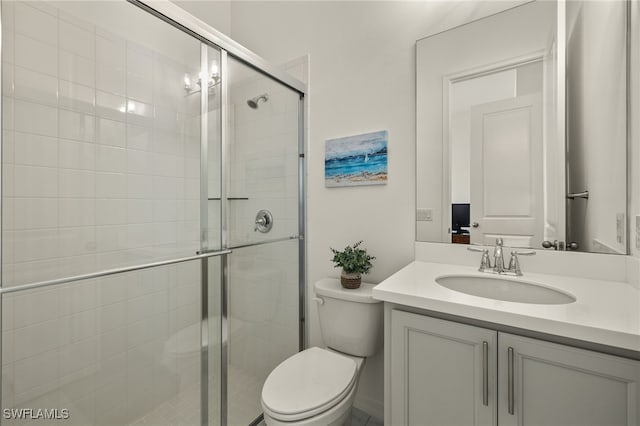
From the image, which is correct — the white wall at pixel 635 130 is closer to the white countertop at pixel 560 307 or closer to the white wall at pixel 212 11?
the white countertop at pixel 560 307

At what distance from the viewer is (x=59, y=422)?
45.1 inches

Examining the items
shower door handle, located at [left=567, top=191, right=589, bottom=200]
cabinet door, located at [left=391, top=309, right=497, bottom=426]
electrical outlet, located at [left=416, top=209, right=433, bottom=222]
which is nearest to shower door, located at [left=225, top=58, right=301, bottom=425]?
electrical outlet, located at [left=416, top=209, right=433, bottom=222]

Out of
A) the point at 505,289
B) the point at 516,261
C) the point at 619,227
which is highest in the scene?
the point at 619,227

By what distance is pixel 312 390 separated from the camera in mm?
1128

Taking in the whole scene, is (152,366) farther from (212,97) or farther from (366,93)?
(366,93)

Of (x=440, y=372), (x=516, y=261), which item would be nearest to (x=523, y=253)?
(x=516, y=261)

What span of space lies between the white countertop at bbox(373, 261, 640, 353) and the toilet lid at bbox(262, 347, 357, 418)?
46 centimetres

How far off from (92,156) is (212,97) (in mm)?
538

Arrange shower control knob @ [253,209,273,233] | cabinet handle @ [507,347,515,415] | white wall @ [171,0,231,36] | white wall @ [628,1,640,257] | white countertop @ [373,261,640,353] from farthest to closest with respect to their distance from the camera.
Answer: white wall @ [171,0,231,36] → shower control knob @ [253,209,273,233] → white wall @ [628,1,640,257] → cabinet handle @ [507,347,515,415] → white countertop @ [373,261,640,353]

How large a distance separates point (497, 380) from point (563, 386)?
0.15 metres

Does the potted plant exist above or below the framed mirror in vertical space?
below

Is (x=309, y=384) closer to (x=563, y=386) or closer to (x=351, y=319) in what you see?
Result: (x=351, y=319)

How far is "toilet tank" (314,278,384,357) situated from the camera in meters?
1.37

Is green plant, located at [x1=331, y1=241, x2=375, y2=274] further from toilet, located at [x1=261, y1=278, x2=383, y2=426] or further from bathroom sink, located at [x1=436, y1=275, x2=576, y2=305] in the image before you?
bathroom sink, located at [x1=436, y1=275, x2=576, y2=305]
